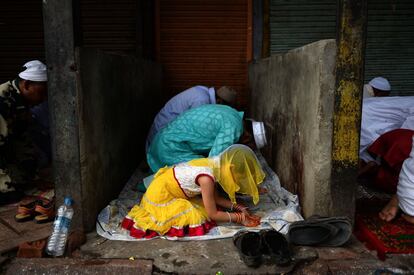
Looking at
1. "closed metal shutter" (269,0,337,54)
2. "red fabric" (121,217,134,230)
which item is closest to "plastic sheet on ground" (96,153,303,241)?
"red fabric" (121,217,134,230)

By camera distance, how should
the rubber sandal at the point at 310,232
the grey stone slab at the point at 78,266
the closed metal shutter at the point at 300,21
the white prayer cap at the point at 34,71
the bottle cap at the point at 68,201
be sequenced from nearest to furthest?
the grey stone slab at the point at 78,266 < the rubber sandal at the point at 310,232 < the bottle cap at the point at 68,201 < the white prayer cap at the point at 34,71 < the closed metal shutter at the point at 300,21

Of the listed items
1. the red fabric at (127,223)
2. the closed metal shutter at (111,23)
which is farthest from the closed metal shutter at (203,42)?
the red fabric at (127,223)

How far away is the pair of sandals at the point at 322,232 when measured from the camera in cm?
324

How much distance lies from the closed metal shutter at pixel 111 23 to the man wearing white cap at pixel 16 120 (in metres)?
2.79

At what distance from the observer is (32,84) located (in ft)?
14.1

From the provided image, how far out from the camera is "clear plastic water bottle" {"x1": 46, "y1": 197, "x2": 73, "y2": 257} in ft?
10.3

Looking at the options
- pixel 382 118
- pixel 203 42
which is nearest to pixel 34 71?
pixel 203 42

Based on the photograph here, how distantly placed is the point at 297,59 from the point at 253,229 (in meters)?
1.73

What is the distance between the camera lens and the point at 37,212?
3824mm

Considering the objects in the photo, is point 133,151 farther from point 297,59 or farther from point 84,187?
point 297,59

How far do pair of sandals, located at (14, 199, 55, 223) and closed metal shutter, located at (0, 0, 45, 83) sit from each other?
4.08 m

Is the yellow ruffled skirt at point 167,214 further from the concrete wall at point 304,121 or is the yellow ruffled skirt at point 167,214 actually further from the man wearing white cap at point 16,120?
the man wearing white cap at point 16,120

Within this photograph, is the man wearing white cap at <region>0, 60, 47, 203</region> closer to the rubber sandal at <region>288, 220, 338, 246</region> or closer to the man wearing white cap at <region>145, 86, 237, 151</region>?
the man wearing white cap at <region>145, 86, 237, 151</region>

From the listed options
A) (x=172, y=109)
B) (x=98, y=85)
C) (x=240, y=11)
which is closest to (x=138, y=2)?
(x=240, y=11)
